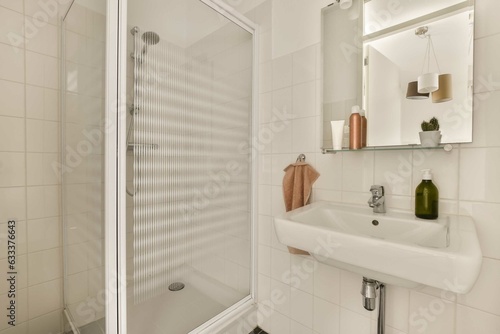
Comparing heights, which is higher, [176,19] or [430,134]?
[176,19]

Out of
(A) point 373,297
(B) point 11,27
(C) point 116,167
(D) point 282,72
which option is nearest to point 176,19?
(D) point 282,72

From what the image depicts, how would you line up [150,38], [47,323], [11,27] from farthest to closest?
[47,323]
[11,27]
[150,38]

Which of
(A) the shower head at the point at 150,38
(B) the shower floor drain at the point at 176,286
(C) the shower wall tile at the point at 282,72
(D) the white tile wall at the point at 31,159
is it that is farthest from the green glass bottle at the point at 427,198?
(D) the white tile wall at the point at 31,159

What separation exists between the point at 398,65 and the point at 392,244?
77 centimetres

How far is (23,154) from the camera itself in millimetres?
1189

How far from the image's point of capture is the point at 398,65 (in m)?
0.96

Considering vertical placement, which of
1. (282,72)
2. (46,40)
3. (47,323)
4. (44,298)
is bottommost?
(47,323)

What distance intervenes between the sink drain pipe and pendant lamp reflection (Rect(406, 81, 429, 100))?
737 mm

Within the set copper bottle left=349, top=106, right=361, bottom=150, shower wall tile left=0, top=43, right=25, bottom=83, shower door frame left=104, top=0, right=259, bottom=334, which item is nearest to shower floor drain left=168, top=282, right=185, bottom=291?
shower door frame left=104, top=0, right=259, bottom=334

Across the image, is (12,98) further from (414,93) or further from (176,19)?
(414,93)

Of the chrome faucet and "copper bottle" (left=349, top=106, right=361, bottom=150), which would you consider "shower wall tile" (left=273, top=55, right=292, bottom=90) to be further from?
the chrome faucet

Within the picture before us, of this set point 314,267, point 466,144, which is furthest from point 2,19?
point 466,144

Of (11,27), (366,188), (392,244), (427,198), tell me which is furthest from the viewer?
(11,27)

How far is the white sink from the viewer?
525mm
